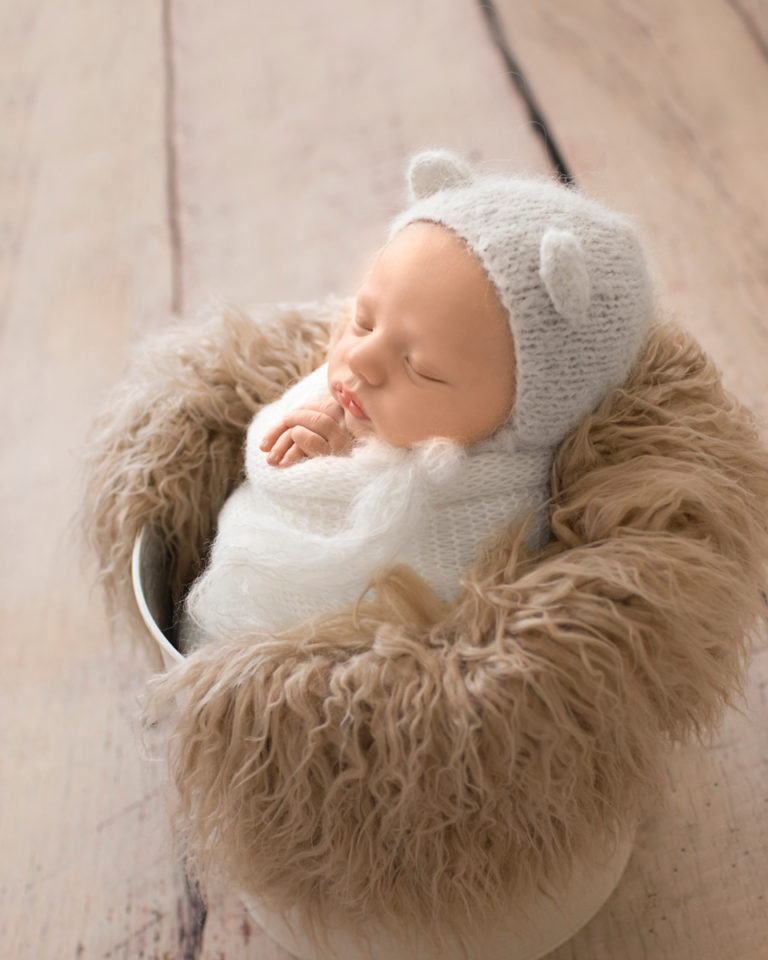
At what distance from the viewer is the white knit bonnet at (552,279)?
64 cm

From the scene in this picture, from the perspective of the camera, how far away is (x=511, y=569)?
26.0 inches

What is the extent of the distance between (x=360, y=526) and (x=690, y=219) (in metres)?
0.92

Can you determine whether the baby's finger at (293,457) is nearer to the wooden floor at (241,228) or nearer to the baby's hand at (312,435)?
the baby's hand at (312,435)

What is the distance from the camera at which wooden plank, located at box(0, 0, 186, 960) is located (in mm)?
891

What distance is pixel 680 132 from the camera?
4.83 ft

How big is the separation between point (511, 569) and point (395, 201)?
88 cm

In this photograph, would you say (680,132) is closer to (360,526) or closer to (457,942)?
(360,526)

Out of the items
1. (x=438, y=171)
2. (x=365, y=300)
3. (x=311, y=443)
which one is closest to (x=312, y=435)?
(x=311, y=443)

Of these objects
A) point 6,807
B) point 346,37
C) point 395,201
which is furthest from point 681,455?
point 346,37

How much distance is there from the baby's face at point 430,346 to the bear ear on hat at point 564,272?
4cm

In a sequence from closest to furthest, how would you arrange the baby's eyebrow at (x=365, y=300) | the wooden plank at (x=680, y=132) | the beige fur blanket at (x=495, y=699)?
the beige fur blanket at (x=495, y=699), the baby's eyebrow at (x=365, y=300), the wooden plank at (x=680, y=132)

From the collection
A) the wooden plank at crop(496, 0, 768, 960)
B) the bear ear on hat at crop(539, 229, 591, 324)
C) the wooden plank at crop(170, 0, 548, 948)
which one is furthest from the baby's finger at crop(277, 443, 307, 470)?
the wooden plank at crop(170, 0, 548, 948)

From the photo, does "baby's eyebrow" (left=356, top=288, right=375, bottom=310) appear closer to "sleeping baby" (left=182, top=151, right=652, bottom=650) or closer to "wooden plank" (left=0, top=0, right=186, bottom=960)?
"sleeping baby" (left=182, top=151, right=652, bottom=650)

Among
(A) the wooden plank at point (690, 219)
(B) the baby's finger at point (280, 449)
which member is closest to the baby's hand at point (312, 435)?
(B) the baby's finger at point (280, 449)
